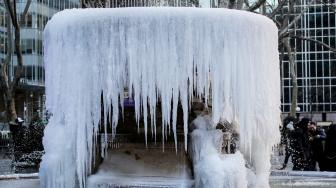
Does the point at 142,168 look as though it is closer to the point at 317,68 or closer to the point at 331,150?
the point at 331,150

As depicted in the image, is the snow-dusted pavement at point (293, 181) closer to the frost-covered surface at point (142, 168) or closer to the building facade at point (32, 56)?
the frost-covered surface at point (142, 168)

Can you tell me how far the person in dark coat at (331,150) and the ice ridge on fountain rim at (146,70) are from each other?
725 centimetres

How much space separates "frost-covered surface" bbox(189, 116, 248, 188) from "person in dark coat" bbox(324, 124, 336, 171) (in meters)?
7.63

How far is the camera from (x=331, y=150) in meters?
14.4

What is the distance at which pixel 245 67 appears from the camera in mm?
7016

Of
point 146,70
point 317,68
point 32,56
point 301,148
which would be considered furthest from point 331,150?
point 317,68

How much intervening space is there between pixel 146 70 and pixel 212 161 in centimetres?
121

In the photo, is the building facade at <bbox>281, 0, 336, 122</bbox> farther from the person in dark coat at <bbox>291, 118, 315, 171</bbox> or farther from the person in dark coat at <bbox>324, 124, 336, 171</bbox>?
the person in dark coat at <bbox>324, 124, 336, 171</bbox>

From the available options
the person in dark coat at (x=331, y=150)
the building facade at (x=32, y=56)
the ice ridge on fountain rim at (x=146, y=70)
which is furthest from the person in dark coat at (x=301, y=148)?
the building facade at (x=32, y=56)

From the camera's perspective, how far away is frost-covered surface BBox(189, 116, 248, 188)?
668cm

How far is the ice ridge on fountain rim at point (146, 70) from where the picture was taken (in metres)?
6.72

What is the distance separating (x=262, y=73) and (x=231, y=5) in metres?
9.42

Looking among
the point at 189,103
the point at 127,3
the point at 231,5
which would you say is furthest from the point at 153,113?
the point at 231,5

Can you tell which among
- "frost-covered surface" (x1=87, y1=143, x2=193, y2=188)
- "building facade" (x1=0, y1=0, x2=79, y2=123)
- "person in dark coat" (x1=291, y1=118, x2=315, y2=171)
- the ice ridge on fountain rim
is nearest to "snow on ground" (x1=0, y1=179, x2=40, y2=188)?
"frost-covered surface" (x1=87, y1=143, x2=193, y2=188)
